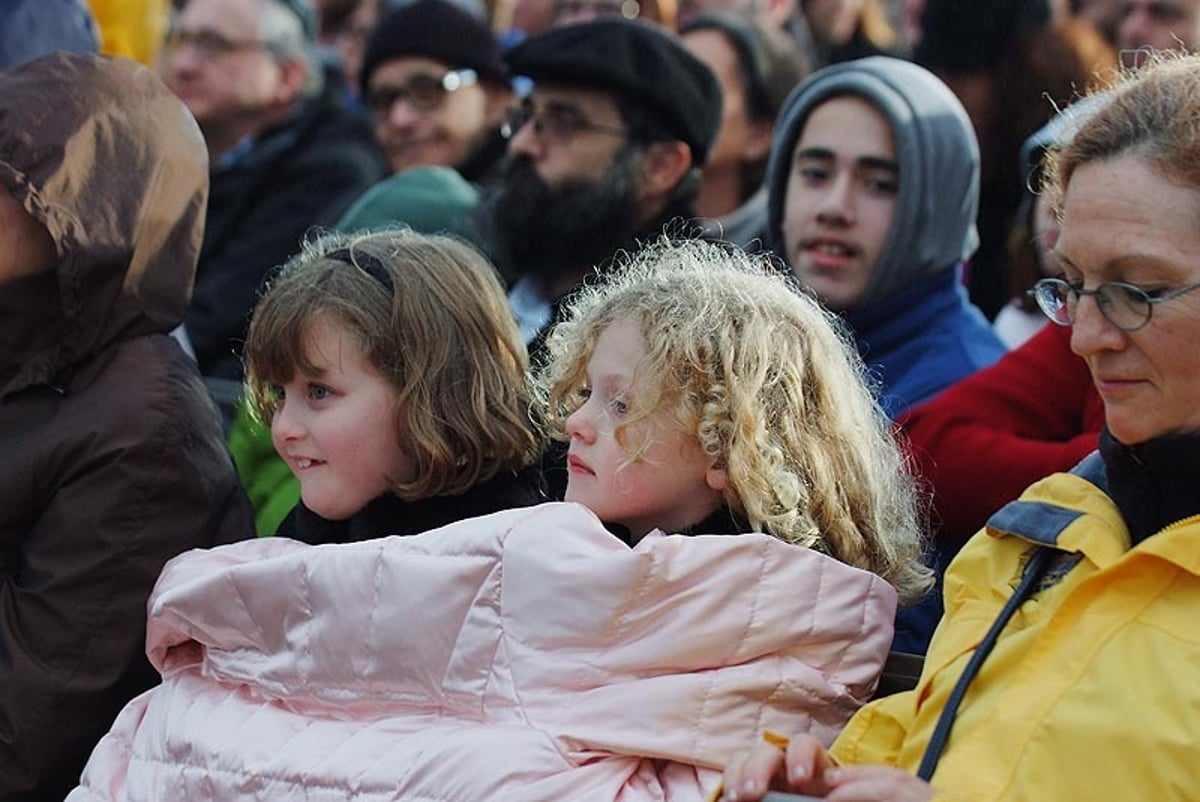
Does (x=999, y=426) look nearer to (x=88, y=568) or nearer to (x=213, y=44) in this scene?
(x=88, y=568)

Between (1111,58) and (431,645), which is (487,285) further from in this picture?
(1111,58)

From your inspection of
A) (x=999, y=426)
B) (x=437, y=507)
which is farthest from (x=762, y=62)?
(x=437, y=507)

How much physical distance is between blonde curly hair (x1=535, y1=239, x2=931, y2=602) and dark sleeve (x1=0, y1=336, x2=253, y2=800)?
3.27 feet

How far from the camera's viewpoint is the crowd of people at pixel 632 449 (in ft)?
8.89

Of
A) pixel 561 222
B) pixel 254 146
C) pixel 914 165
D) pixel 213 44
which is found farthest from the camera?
pixel 213 44

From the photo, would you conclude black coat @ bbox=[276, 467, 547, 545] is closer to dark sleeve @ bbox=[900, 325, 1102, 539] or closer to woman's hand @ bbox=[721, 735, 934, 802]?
dark sleeve @ bbox=[900, 325, 1102, 539]

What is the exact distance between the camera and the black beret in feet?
18.0

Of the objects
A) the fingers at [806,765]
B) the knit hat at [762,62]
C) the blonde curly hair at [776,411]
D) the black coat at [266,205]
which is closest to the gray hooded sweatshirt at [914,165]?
the knit hat at [762,62]

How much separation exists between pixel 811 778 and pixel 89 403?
1.93 meters

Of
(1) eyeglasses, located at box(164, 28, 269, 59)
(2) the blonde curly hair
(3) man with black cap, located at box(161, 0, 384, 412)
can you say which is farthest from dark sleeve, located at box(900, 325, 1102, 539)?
(1) eyeglasses, located at box(164, 28, 269, 59)

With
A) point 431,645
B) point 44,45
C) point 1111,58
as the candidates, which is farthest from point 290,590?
point 1111,58

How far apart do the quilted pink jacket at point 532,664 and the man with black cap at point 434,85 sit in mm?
3525

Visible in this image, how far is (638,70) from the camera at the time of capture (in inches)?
217

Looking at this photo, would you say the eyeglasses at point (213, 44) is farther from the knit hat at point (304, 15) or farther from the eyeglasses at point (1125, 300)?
the eyeglasses at point (1125, 300)
